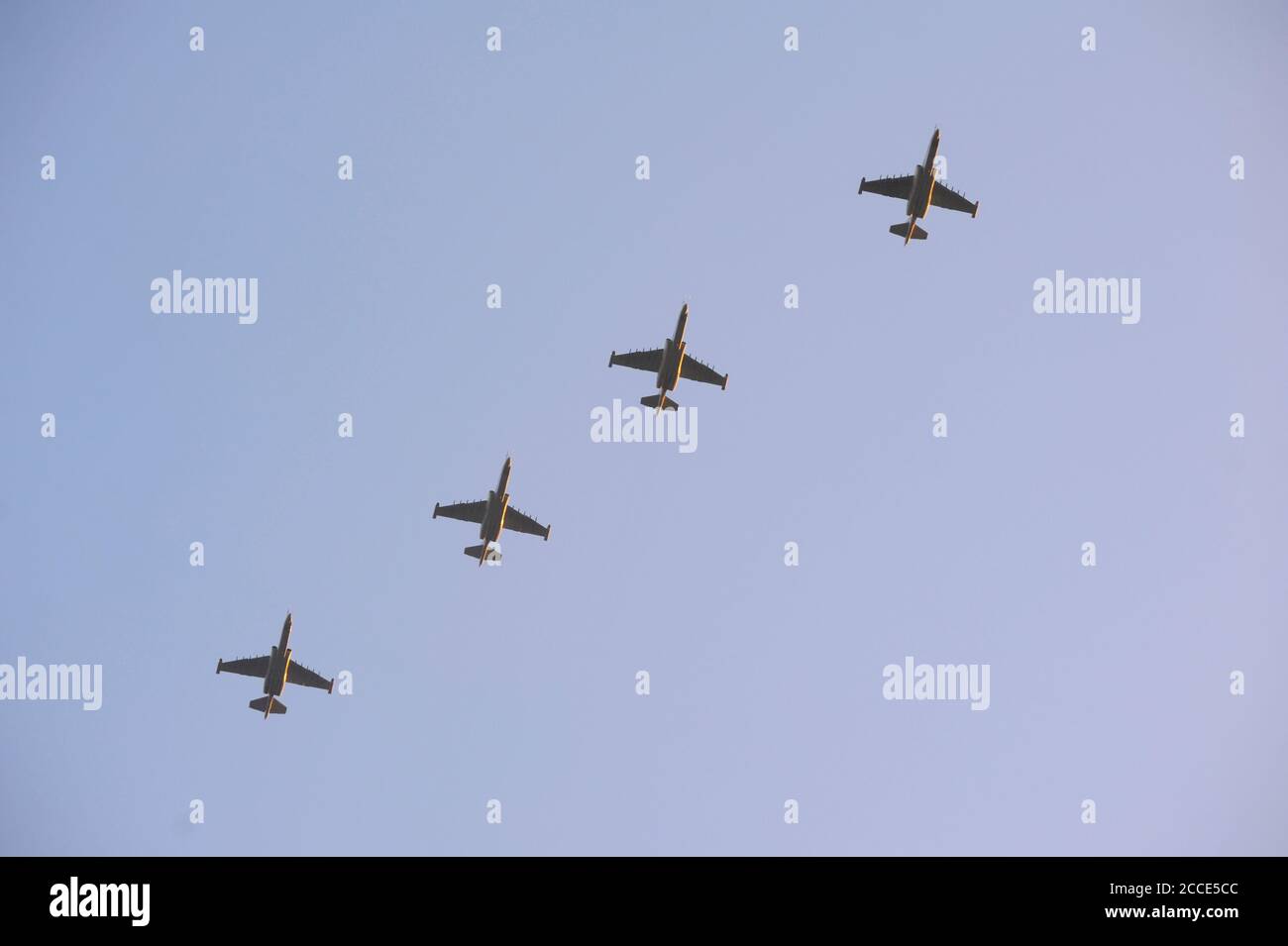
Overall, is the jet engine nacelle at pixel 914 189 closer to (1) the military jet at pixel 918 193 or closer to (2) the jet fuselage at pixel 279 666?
(1) the military jet at pixel 918 193

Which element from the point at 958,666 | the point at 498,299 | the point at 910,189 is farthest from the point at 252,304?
the point at 958,666

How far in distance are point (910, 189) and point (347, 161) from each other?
2693cm

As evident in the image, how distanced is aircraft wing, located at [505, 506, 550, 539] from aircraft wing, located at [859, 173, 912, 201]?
2173 cm

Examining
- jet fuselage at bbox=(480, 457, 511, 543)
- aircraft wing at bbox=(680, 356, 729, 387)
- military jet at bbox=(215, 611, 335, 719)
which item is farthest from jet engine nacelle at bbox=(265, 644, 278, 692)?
aircraft wing at bbox=(680, 356, 729, 387)

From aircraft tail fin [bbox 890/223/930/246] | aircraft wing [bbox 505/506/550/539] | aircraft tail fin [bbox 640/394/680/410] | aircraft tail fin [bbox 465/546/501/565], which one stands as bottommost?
aircraft tail fin [bbox 465/546/501/565]

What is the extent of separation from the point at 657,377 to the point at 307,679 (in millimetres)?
22885

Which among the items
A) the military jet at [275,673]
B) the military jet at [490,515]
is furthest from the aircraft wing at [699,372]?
the military jet at [275,673]

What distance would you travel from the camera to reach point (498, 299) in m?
70.6

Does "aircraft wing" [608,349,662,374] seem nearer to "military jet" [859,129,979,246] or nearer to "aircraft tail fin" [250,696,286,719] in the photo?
"military jet" [859,129,979,246]

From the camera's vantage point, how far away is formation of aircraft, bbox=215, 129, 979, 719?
224 feet

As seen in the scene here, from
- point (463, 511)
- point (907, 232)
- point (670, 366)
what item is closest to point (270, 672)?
point (463, 511)

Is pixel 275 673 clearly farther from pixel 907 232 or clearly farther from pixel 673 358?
pixel 907 232

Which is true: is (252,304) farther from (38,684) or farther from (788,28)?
(788,28)
